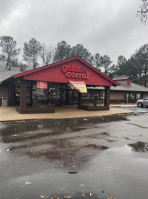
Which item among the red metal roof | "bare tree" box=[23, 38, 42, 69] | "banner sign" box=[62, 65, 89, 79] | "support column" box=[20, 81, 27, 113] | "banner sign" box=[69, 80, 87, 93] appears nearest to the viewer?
"support column" box=[20, 81, 27, 113]

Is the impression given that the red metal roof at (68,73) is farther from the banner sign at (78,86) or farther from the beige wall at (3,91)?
the beige wall at (3,91)

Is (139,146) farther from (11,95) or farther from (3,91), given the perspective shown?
(3,91)

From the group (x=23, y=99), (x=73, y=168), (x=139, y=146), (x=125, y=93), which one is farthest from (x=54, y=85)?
(x=125, y=93)

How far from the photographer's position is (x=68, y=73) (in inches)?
638

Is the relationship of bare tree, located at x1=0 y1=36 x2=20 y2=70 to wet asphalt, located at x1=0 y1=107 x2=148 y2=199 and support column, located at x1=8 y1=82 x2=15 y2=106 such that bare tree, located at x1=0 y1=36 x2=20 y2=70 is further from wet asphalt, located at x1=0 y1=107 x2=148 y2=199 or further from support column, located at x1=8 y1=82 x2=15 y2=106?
wet asphalt, located at x1=0 y1=107 x2=148 y2=199

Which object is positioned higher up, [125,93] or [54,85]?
[54,85]

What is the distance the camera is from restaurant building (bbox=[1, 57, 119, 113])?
47.7 feet

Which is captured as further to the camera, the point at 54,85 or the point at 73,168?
the point at 54,85

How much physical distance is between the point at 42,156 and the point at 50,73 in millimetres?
11190

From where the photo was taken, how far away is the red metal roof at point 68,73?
48.3ft

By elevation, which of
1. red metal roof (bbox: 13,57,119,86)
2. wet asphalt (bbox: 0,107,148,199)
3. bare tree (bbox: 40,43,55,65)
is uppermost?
bare tree (bbox: 40,43,55,65)

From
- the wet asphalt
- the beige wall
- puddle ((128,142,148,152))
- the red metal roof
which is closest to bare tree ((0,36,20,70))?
the beige wall

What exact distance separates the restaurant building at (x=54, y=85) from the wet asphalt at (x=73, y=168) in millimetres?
8256

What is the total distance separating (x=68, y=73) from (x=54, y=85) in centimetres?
535
